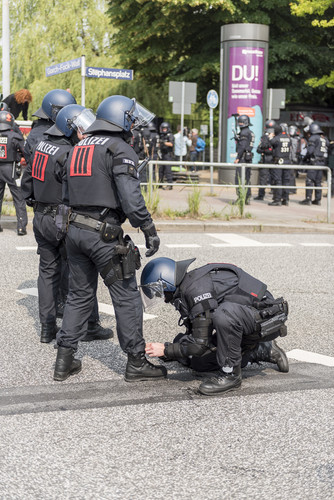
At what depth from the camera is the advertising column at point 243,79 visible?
19.0m

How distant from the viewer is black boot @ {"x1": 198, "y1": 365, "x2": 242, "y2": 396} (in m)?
4.55

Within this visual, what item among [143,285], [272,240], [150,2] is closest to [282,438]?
[143,285]

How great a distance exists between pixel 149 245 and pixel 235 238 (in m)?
7.19

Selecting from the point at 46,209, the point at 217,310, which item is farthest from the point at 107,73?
the point at 217,310

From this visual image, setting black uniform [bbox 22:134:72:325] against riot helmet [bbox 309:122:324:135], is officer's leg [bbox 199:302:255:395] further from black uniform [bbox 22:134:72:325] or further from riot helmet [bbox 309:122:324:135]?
riot helmet [bbox 309:122:324:135]

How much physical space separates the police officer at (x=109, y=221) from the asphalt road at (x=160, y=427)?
345 millimetres

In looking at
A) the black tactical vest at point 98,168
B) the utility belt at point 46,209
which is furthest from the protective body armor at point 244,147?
the black tactical vest at point 98,168

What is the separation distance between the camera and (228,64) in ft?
63.1

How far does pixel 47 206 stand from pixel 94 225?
4.09 ft

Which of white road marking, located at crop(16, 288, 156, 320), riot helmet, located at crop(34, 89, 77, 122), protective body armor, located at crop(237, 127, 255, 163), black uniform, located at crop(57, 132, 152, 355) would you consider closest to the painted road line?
black uniform, located at crop(57, 132, 152, 355)

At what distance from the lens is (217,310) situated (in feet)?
14.8

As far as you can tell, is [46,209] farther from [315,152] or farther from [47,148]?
[315,152]

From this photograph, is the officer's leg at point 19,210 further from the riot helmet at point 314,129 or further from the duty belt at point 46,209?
the riot helmet at point 314,129

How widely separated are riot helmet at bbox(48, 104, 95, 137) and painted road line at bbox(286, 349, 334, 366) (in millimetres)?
2203
